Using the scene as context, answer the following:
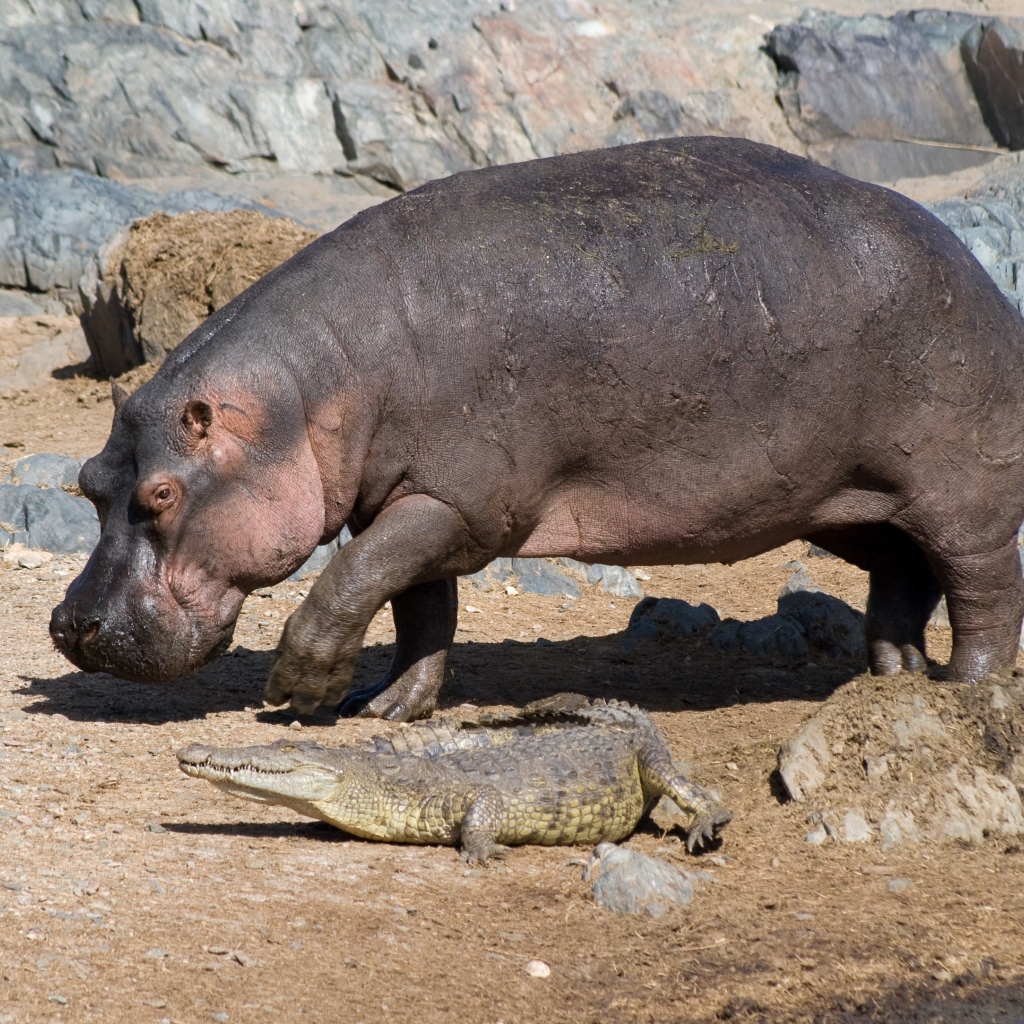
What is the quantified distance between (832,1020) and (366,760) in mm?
1977

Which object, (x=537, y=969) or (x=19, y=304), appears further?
(x=19, y=304)

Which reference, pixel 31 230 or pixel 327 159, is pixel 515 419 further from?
pixel 327 159

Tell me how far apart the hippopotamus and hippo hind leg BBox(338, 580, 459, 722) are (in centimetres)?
53

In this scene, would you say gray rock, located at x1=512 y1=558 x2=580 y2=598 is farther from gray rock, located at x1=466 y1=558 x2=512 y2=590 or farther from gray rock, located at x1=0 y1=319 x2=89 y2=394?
gray rock, located at x1=0 y1=319 x2=89 y2=394

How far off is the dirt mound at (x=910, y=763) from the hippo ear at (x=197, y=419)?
2743 mm

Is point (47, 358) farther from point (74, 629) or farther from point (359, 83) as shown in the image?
point (74, 629)

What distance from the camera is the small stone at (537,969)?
395cm

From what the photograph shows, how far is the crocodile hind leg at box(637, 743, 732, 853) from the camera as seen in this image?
16.5ft

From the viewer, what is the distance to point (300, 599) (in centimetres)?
882

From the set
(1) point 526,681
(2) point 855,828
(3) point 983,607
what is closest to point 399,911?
(2) point 855,828

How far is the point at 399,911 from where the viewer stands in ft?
14.1

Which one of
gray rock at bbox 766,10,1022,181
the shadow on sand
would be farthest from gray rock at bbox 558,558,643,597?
gray rock at bbox 766,10,1022,181

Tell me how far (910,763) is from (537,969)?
2.03m

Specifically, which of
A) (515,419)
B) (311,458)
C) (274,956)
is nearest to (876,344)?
(515,419)
